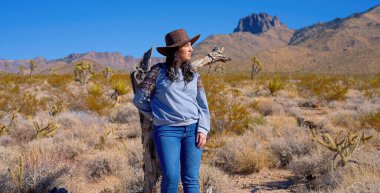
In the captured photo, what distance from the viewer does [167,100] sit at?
3.26m

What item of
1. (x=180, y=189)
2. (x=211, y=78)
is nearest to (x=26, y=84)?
(x=211, y=78)

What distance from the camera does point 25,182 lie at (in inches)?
182

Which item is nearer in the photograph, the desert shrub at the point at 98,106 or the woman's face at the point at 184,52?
the woman's face at the point at 184,52

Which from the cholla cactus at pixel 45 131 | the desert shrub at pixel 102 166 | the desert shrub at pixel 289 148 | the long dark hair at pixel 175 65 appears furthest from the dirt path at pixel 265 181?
the cholla cactus at pixel 45 131

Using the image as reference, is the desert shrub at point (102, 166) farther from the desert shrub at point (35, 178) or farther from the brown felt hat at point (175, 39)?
the brown felt hat at point (175, 39)

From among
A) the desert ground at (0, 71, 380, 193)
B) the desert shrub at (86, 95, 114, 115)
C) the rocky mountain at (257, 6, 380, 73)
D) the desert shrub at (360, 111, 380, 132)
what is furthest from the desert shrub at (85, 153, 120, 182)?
the rocky mountain at (257, 6, 380, 73)

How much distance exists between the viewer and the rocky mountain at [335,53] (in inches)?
3027

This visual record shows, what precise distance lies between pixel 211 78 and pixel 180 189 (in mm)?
5113

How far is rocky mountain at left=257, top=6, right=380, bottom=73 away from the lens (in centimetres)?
7688

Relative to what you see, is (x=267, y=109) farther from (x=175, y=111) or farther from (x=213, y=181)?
(x=175, y=111)

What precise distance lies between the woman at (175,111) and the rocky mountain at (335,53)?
73.6m

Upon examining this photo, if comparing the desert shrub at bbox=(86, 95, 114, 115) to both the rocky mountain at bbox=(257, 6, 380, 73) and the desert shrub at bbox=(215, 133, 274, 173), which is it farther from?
the rocky mountain at bbox=(257, 6, 380, 73)

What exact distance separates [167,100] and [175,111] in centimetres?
12

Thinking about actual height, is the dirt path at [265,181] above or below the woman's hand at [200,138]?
below
